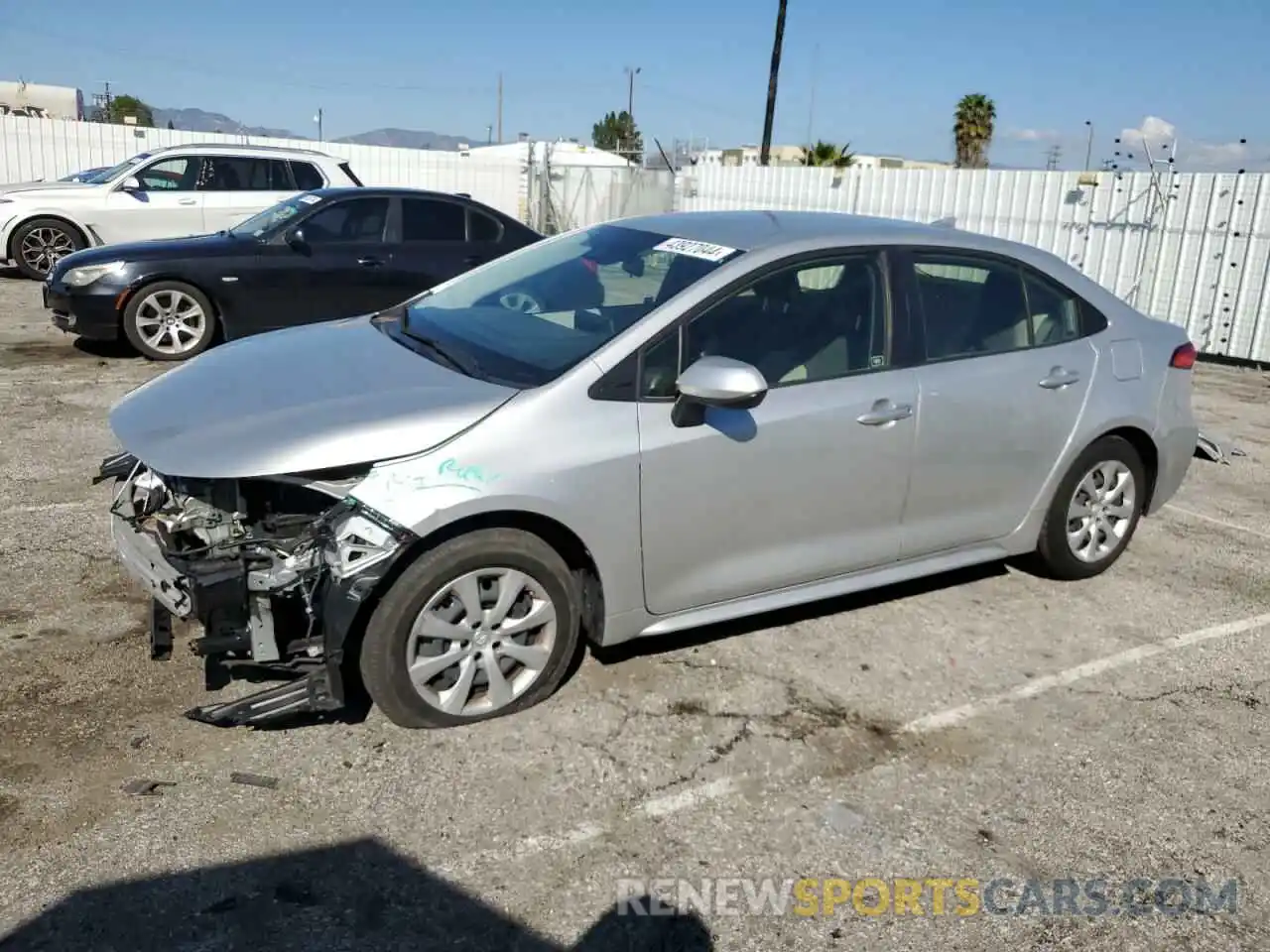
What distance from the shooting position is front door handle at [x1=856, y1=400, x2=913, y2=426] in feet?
13.7

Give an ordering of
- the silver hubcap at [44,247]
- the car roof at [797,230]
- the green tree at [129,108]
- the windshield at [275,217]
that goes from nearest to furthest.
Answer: the car roof at [797,230]
the windshield at [275,217]
the silver hubcap at [44,247]
the green tree at [129,108]

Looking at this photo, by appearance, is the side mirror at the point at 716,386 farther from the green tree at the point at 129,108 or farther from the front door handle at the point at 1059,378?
the green tree at the point at 129,108

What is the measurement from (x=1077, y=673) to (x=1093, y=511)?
108 centimetres

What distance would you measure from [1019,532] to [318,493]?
3.13m

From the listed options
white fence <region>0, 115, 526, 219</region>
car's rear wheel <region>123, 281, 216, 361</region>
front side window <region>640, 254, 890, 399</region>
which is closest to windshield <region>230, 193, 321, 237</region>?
car's rear wheel <region>123, 281, 216, 361</region>

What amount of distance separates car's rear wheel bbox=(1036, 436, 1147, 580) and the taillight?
0.48m

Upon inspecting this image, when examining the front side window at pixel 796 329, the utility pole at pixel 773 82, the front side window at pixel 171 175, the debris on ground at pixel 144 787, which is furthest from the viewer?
the utility pole at pixel 773 82

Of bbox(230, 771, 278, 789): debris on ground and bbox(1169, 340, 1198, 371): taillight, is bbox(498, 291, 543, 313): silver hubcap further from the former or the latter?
bbox(1169, 340, 1198, 371): taillight

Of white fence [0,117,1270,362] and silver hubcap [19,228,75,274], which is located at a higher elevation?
white fence [0,117,1270,362]

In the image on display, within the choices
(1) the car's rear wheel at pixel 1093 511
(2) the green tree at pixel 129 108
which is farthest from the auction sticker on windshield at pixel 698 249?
(2) the green tree at pixel 129 108

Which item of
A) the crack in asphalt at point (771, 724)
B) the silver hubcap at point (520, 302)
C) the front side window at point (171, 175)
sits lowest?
the crack in asphalt at point (771, 724)

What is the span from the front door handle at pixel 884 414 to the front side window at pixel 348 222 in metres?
6.50

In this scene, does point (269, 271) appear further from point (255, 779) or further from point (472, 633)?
point (255, 779)

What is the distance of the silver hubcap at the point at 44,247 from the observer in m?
13.5
